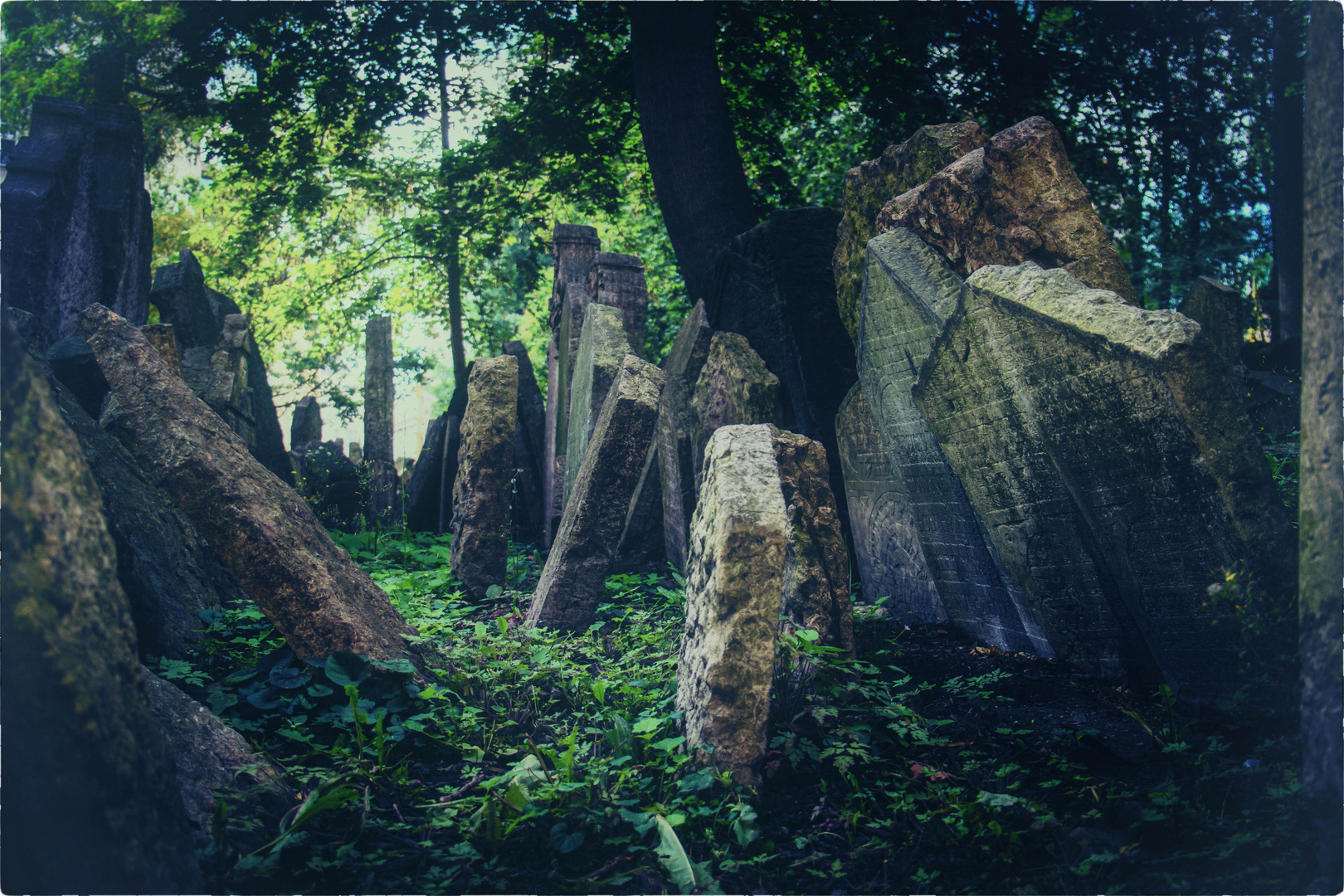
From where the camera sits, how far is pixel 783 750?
2447 millimetres

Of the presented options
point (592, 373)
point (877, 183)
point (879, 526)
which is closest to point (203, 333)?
point (592, 373)

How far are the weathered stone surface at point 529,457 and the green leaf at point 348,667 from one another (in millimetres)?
4122

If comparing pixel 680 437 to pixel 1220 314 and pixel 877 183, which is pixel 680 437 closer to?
pixel 877 183

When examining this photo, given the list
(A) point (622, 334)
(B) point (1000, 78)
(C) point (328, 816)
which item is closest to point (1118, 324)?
(C) point (328, 816)

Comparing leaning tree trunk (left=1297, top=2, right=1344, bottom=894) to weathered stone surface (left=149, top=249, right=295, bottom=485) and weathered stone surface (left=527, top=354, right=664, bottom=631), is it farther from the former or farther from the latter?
weathered stone surface (left=149, top=249, right=295, bottom=485)

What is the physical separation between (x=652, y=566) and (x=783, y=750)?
2962 millimetres

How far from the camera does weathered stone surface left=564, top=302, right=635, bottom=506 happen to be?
5098 millimetres

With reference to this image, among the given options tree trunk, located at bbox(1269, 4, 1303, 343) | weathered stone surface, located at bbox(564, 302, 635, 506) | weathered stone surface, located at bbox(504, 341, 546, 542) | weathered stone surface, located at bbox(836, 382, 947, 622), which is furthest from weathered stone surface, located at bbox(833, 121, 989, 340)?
tree trunk, located at bbox(1269, 4, 1303, 343)

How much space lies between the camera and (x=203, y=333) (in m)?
7.48

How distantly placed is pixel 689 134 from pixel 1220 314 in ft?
16.1

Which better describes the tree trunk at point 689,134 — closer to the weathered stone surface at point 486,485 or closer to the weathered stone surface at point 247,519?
the weathered stone surface at point 486,485

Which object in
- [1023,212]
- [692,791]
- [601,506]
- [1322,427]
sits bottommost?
[692,791]

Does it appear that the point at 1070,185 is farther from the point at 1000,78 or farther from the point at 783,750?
the point at 1000,78

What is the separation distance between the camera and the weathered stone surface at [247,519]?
2.71 meters
